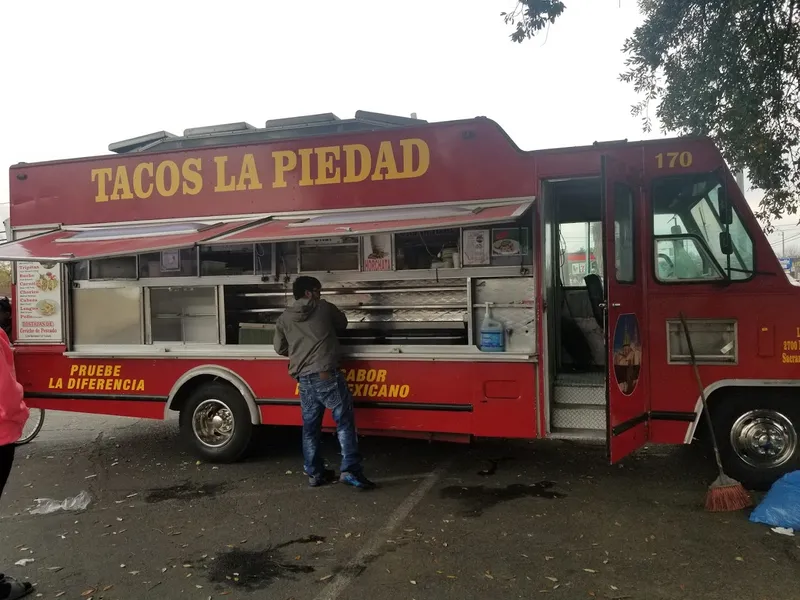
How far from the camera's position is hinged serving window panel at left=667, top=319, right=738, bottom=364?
4.53 m

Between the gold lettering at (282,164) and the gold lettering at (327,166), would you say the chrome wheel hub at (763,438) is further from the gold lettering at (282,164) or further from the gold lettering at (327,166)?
the gold lettering at (282,164)

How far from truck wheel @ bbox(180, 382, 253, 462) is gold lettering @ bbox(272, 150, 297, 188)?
2003 millimetres

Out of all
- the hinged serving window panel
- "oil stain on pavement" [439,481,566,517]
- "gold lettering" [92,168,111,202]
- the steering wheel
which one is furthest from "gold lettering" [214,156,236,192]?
the hinged serving window panel

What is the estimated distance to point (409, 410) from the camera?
16.9 feet

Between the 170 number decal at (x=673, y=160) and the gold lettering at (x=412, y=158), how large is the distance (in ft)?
6.09

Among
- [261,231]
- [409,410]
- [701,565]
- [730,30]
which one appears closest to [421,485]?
[409,410]

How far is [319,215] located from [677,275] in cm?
306

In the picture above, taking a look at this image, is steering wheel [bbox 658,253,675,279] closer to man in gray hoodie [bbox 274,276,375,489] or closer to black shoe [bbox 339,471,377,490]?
man in gray hoodie [bbox 274,276,375,489]

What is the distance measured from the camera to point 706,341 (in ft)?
15.1

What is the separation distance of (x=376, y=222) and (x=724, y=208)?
8.77 ft

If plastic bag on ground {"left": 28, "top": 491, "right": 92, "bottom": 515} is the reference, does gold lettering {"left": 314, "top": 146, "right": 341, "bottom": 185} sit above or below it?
above

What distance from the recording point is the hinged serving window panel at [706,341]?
4527 millimetres

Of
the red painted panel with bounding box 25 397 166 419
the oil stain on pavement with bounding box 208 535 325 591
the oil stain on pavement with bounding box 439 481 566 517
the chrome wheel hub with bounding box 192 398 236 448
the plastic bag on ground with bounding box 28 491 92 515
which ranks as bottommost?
the oil stain on pavement with bounding box 208 535 325 591

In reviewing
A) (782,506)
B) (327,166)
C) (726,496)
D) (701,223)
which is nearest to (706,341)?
(701,223)
